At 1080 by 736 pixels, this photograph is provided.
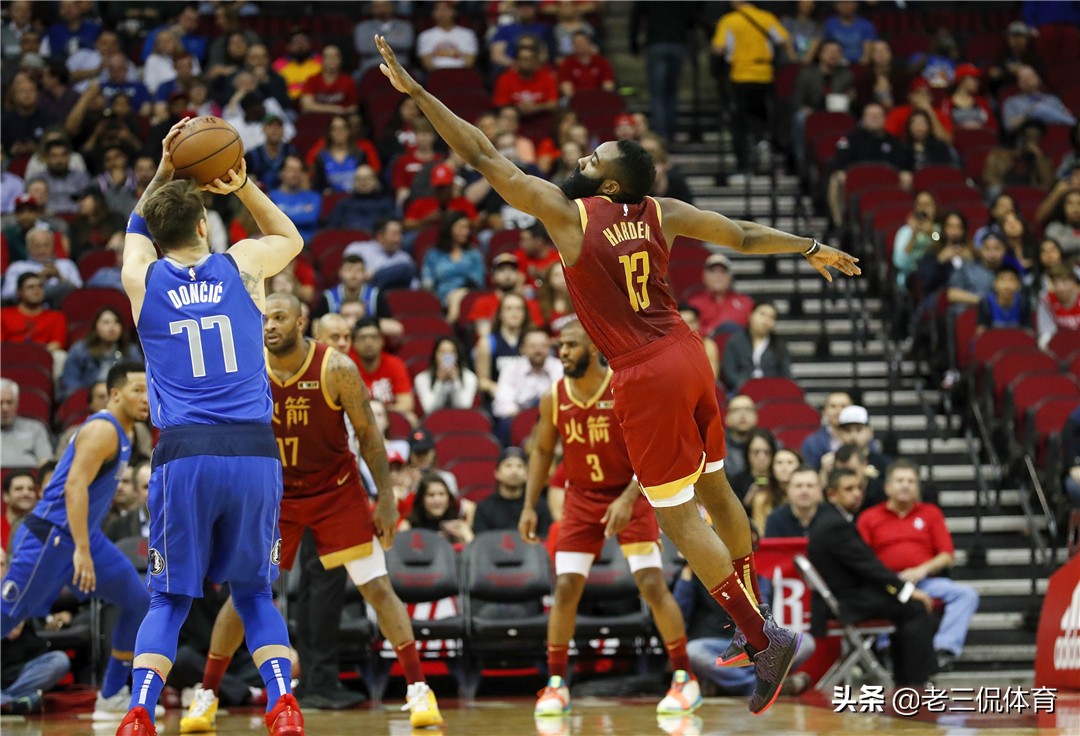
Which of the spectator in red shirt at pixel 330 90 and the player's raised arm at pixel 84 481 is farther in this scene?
the spectator in red shirt at pixel 330 90

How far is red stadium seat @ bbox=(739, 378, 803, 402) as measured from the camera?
1241 cm

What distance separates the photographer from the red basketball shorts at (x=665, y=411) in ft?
20.8

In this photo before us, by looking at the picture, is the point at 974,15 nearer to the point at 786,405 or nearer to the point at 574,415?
the point at 786,405

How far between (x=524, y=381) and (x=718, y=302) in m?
2.16

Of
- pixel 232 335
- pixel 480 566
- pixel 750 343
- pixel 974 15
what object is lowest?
pixel 480 566

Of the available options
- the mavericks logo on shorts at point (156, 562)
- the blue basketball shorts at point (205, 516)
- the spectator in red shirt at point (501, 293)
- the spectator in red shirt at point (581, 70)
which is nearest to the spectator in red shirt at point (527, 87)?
the spectator in red shirt at point (581, 70)

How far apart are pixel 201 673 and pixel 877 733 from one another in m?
4.32

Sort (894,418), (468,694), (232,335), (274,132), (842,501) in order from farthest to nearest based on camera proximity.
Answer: (274,132)
(894,418)
(842,501)
(468,694)
(232,335)

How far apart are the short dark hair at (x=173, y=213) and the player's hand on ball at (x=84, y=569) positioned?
7.89ft

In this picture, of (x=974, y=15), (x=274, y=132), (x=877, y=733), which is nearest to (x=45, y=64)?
(x=274, y=132)

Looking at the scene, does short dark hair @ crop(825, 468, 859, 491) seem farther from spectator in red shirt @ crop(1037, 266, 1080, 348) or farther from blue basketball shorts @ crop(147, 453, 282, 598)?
blue basketball shorts @ crop(147, 453, 282, 598)

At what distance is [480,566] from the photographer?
33.1 feet

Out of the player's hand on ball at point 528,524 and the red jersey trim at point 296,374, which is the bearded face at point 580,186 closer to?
the red jersey trim at point 296,374

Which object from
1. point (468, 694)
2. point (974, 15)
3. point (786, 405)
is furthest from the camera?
point (974, 15)
